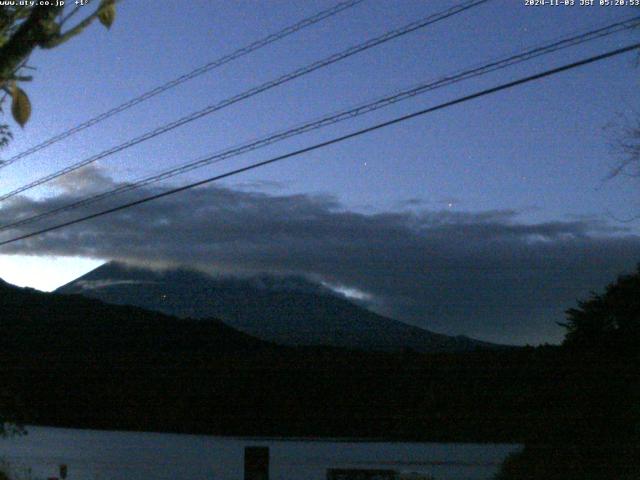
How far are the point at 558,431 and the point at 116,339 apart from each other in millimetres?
17751

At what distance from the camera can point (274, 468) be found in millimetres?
32344

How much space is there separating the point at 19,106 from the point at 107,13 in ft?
2.34

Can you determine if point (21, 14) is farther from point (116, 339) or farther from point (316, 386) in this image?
point (116, 339)

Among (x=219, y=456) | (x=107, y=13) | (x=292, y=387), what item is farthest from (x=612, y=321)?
(x=107, y=13)

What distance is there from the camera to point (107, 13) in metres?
4.80

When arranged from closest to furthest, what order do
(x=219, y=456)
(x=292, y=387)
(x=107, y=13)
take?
(x=107, y=13), (x=292, y=387), (x=219, y=456)

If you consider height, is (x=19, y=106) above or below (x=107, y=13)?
below

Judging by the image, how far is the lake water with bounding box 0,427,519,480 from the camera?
29172 mm

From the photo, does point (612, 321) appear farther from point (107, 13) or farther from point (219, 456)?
point (107, 13)

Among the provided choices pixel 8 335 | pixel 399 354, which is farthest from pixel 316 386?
pixel 8 335

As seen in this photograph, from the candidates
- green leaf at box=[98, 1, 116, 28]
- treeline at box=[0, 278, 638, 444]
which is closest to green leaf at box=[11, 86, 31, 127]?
green leaf at box=[98, 1, 116, 28]

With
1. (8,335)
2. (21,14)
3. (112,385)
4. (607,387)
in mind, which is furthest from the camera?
(8,335)

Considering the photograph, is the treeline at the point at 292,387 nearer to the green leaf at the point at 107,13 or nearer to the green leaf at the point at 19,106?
the green leaf at the point at 19,106

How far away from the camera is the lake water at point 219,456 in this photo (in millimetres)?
29172
